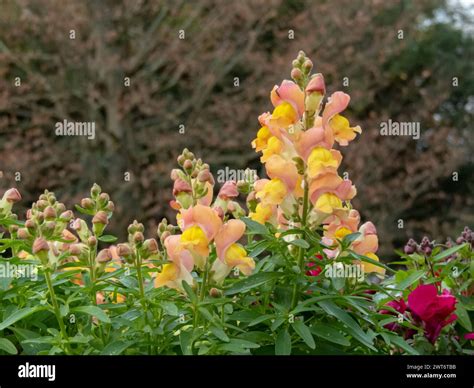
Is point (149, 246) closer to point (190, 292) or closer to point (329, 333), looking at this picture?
point (190, 292)

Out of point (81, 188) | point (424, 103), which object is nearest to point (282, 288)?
point (81, 188)

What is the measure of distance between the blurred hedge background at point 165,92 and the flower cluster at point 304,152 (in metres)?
4.70

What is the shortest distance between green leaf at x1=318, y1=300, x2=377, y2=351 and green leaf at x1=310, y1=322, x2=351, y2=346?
2cm

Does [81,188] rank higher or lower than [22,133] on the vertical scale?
lower

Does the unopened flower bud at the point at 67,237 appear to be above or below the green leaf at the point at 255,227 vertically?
below

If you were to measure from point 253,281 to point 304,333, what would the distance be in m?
0.10

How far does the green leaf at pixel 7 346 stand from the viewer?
1124mm

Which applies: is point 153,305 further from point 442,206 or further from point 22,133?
point 442,206

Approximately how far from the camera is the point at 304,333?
1.04 metres

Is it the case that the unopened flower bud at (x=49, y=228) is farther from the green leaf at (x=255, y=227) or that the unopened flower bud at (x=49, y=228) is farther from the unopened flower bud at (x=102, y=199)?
the green leaf at (x=255, y=227)

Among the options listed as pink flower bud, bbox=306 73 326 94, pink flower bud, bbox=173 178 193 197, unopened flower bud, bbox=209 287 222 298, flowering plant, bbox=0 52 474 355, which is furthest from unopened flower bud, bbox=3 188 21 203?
pink flower bud, bbox=306 73 326 94

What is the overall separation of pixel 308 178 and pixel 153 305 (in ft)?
0.94

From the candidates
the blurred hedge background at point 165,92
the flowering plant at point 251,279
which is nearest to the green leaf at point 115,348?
the flowering plant at point 251,279

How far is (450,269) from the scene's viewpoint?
51.4 inches
